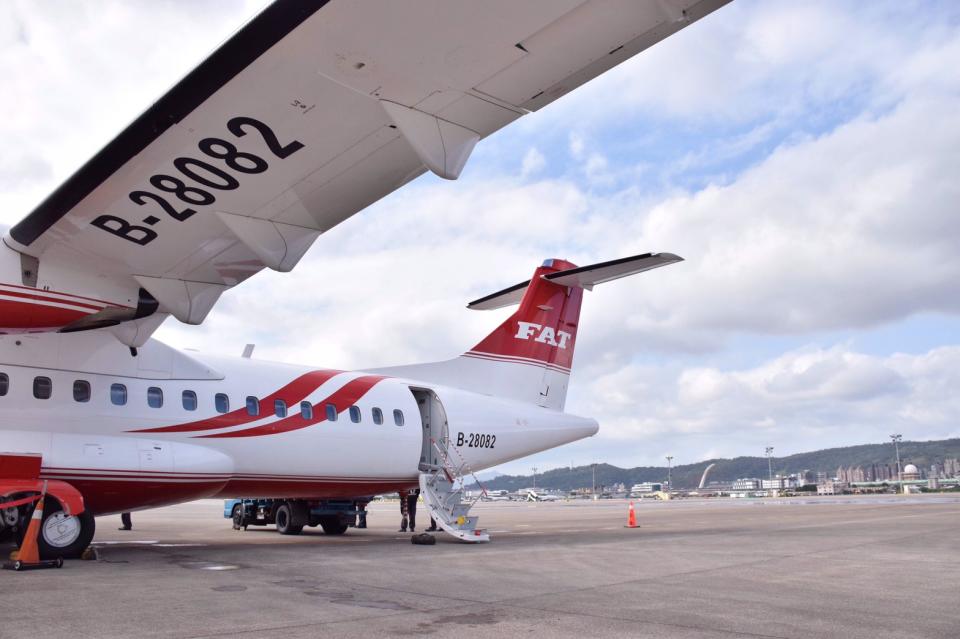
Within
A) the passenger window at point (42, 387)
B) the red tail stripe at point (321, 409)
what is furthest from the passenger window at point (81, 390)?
the red tail stripe at point (321, 409)

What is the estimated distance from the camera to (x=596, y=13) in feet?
18.0

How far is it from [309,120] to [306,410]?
7.70m

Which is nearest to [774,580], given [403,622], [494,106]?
[403,622]

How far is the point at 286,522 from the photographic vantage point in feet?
54.9

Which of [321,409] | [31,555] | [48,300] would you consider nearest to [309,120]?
[48,300]

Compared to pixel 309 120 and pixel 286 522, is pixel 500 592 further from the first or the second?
pixel 286 522

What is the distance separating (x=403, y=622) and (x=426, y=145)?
3.86 meters

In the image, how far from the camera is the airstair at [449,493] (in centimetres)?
1433

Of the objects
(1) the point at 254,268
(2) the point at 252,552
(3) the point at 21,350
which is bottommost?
(2) the point at 252,552

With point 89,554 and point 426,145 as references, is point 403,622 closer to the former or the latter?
point 426,145

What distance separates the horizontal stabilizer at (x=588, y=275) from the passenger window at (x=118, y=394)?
8609mm

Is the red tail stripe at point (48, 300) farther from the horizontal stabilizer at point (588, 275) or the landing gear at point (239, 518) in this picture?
the landing gear at point (239, 518)

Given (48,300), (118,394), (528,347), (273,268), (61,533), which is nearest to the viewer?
(273,268)

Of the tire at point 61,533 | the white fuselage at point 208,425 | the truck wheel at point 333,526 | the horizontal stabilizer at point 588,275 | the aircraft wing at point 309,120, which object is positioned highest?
the horizontal stabilizer at point 588,275
